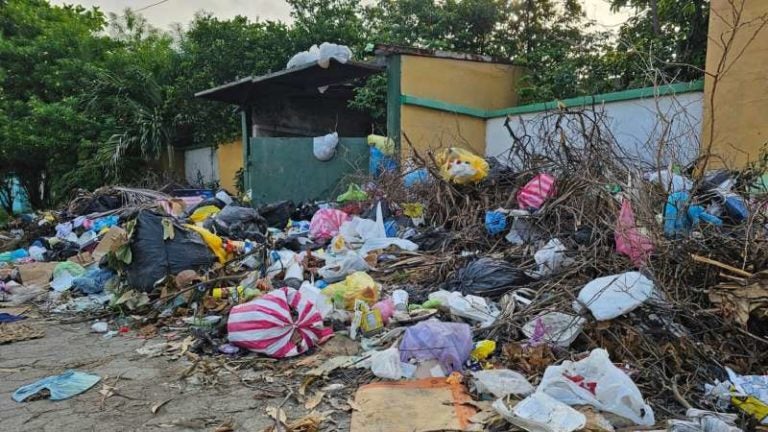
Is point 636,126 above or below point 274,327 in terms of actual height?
above

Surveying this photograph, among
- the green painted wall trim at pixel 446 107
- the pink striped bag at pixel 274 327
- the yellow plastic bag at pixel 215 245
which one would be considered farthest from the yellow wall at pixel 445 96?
the pink striped bag at pixel 274 327

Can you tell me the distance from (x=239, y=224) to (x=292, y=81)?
3.61m

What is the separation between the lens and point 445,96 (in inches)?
352

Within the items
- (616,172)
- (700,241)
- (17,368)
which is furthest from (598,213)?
(17,368)

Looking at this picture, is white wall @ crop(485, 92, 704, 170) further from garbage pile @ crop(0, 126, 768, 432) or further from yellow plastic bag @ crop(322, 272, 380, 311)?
yellow plastic bag @ crop(322, 272, 380, 311)

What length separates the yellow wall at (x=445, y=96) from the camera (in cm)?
837

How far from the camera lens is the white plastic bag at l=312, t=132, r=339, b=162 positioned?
835cm

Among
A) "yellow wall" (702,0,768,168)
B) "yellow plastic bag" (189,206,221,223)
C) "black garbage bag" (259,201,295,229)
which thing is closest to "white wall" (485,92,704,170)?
"yellow wall" (702,0,768,168)

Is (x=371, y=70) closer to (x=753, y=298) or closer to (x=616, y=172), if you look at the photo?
(x=616, y=172)

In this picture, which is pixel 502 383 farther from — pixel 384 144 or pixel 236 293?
A: pixel 384 144

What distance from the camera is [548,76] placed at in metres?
9.01

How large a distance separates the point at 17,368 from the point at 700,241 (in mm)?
4087

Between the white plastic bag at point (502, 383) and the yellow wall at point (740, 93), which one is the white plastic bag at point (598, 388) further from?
the yellow wall at point (740, 93)

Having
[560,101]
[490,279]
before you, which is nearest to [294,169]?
[560,101]
